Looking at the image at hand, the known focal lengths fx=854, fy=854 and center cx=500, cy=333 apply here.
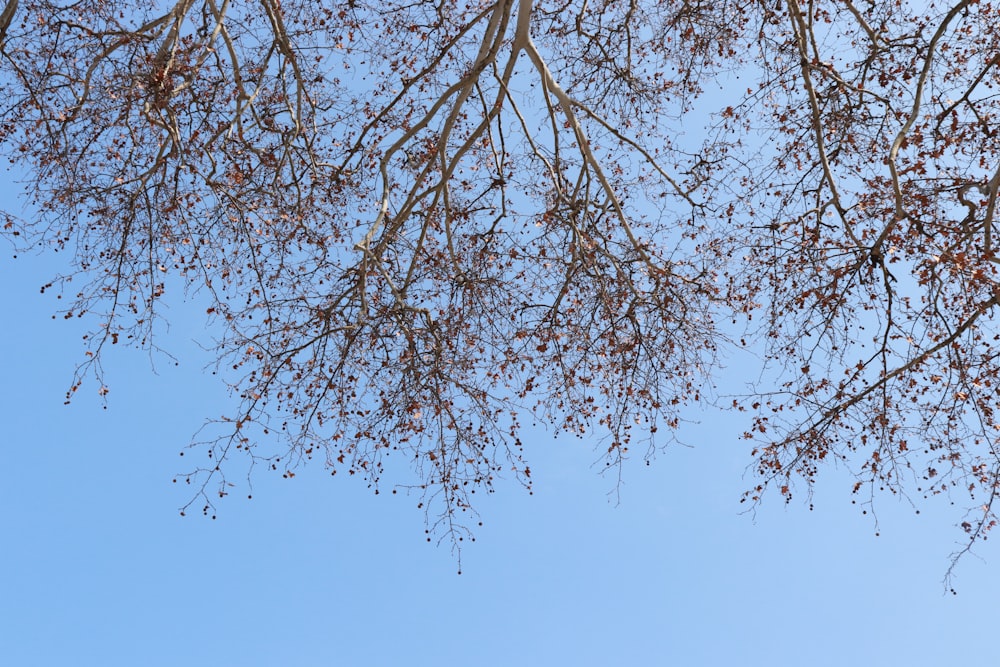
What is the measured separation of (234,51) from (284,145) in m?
0.81

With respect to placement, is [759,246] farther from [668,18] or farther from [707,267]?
[668,18]

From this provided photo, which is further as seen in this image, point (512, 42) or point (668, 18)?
point (668, 18)

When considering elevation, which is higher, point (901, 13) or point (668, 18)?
point (668, 18)

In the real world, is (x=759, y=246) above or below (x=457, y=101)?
below

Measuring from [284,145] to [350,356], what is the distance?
199 cm

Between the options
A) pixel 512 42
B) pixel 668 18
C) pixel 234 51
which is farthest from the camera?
pixel 668 18

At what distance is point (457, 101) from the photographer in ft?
20.9

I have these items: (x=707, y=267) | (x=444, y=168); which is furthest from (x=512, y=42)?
(x=707, y=267)

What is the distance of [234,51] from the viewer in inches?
266

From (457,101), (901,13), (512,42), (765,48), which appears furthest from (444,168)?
(901,13)

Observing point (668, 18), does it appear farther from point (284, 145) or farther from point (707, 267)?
point (284, 145)

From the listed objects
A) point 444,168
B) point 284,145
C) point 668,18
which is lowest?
point 444,168

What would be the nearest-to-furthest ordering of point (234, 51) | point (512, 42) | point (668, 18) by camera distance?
point (512, 42), point (234, 51), point (668, 18)

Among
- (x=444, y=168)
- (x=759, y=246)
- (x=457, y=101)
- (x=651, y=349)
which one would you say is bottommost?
(x=651, y=349)
